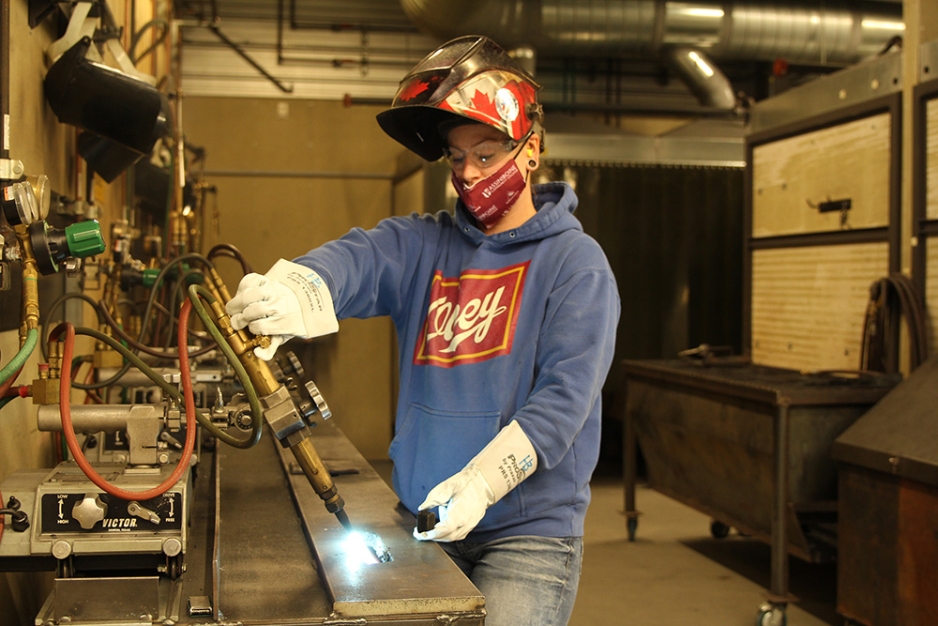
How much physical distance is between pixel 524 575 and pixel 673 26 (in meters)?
4.47

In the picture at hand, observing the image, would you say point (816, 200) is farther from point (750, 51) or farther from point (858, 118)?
point (750, 51)

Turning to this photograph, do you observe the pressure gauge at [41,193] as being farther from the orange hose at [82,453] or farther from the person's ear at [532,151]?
the person's ear at [532,151]

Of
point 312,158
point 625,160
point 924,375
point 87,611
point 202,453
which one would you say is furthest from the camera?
point 312,158

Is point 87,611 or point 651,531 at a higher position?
point 87,611

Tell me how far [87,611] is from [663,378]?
2.89 m

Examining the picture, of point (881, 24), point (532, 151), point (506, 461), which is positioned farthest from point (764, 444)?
point (881, 24)

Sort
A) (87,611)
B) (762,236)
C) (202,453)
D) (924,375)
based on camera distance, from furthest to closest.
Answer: (762,236)
(924,375)
(202,453)
(87,611)

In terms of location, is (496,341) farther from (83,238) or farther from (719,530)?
(719,530)

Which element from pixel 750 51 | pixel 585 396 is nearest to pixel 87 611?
pixel 585 396

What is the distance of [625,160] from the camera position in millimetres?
5078

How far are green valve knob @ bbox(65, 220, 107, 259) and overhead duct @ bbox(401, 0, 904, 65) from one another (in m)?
3.79

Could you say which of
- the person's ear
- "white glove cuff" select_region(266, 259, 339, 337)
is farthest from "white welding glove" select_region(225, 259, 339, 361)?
the person's ear

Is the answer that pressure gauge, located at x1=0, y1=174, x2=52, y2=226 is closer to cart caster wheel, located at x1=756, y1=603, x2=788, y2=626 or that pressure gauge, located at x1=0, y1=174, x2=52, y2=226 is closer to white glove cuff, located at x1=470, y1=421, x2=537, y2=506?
white glove cuff, located at x1=470, y1=421, x2=537, y2=506

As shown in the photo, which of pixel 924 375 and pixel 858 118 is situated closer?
pixel 924 375
